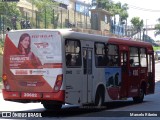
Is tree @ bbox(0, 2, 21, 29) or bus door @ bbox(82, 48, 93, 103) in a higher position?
tree @ bbox(0, 2, 21, 29)

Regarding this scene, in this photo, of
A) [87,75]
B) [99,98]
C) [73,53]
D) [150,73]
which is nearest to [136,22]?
[150,73]

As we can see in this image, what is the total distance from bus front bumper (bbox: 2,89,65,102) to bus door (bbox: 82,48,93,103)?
5.12ft

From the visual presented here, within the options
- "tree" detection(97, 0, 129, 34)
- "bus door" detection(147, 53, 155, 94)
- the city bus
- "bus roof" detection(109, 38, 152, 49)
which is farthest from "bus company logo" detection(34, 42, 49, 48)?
"tree" detection(97, 0, 129, 34)

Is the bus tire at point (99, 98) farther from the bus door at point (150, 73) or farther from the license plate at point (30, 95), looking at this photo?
the bus door at point (150, 73)

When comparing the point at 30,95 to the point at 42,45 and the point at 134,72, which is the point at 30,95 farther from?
the point at 134,72

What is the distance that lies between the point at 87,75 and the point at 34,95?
226cm

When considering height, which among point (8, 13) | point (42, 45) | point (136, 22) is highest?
point (136, 22)

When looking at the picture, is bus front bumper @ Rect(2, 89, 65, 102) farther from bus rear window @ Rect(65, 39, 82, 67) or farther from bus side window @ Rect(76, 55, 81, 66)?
bus side window @ Rect(76, 55, 81, 66)

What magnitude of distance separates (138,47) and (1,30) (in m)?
17.4

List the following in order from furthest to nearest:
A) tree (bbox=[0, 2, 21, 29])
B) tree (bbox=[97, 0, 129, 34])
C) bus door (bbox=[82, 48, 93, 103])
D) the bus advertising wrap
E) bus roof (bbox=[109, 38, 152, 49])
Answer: tree (bbox=[97, 0, 129, 34])
tree (bbox=[0, 2, 21, 29])
bus roof (bbox=[109, 38, 152, 49])
bus door (bbox=[82, 48, 93, 103])
the bus advertising wrap

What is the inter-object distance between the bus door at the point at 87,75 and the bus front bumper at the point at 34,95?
5.12ft

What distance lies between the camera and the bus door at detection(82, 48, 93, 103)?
638 inches

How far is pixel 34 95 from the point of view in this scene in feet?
49.7

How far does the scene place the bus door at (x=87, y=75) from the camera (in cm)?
1620
